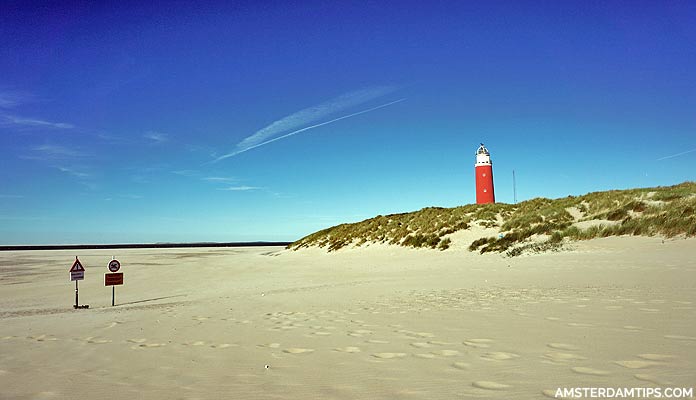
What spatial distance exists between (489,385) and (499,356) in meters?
1.11

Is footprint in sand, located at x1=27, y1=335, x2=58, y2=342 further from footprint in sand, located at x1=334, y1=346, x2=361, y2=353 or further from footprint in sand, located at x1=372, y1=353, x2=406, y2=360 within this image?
footprint in sand, located at x1=372, y1=353, x2=406, y2=360

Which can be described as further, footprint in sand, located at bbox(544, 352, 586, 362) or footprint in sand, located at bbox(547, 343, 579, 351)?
footprint in sand, located at bbox(547, 343, 579, 351)

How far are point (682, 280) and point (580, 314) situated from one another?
5.67 m

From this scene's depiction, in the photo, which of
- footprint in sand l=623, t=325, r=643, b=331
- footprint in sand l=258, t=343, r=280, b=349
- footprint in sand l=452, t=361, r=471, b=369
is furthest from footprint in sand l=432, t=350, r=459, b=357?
footprint in sand l=623, t=325, r=643, b=331

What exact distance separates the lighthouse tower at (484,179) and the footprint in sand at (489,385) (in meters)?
49.2

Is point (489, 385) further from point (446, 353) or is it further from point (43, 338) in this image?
point (43, 338)

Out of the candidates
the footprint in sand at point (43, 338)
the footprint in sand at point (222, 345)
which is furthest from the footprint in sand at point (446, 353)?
the footprint in sand at point (43, 338)

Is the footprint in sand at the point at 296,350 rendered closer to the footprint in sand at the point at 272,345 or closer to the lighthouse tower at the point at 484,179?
the footprint in sand at the point at 272,345

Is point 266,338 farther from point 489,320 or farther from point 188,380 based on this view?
point 489,320

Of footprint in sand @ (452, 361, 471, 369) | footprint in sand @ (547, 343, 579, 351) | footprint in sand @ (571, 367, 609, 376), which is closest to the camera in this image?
footprint in sand @ (571, 367, 609, 376)

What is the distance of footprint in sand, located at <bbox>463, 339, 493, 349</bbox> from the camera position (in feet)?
18.9

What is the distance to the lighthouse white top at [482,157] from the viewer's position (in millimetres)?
52594

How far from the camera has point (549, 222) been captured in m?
26.2

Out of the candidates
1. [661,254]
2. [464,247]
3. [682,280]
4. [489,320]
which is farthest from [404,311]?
[464,247]
